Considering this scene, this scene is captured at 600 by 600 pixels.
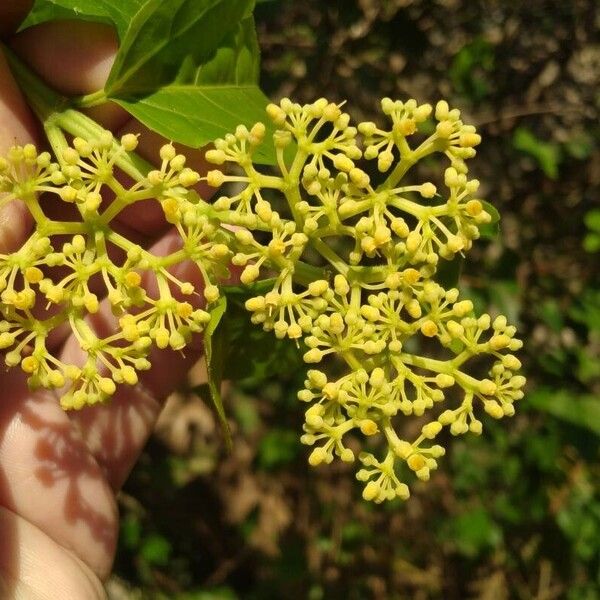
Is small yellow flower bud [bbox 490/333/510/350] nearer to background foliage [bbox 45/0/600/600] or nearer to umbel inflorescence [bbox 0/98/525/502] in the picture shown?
umbel inflorescence [bbox 0/98/525/502]

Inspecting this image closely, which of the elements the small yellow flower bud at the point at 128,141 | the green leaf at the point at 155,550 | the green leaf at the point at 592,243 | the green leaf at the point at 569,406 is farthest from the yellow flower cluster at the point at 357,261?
the green leaf at the point at 155,550

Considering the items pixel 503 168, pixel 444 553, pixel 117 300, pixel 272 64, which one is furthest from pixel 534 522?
pixel 117 300

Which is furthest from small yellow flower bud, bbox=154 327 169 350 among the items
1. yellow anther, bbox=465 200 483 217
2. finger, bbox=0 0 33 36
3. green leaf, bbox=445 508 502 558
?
green leaf, bbox=445 508 502 558

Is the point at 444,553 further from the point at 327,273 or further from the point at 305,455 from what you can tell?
the point at 327,273

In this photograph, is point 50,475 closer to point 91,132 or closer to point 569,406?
point 91,132

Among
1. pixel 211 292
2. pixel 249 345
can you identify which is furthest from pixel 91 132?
pixel 249 345

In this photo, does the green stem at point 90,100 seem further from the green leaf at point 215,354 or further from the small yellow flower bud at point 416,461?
the small yellow flower bud at point 416,461

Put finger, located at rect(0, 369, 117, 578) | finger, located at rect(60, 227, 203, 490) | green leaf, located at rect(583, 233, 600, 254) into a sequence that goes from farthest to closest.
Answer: green leaf, located at rect(583, 233, 600, 254) → finger, located at rect(60, 227, 203, 490) → finger, located at rect(0, 369, 117, 578)

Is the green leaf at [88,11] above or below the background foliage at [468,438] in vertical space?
above
